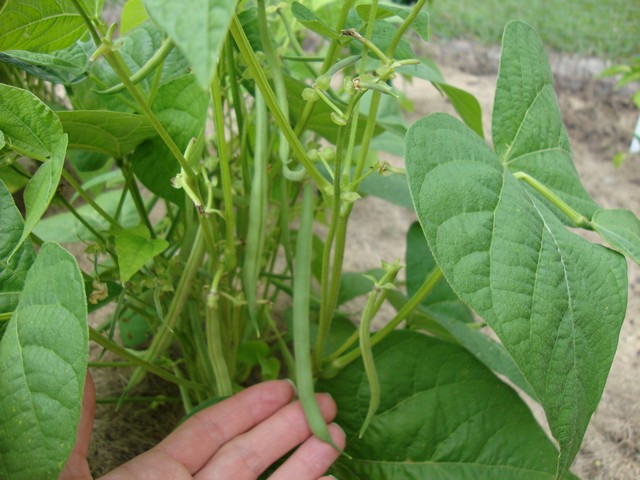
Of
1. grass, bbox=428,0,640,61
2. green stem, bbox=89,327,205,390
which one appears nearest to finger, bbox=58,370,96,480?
green stem, bbox=89,327,205,390

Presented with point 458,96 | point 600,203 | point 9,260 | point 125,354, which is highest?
point 458,96

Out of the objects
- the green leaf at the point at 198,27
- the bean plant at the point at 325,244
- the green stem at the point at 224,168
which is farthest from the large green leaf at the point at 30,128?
the green leaf at the point at 198,27

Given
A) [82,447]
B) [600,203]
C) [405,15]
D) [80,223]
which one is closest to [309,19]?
[405,15]

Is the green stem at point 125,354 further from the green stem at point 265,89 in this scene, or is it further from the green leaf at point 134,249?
the green stem at point 265,89

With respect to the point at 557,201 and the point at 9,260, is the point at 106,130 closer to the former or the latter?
the point at 9,260

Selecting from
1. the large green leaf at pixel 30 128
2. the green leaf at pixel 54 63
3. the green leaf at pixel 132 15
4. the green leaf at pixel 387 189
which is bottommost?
the green leaf at pixel 387 189

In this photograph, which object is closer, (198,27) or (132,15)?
(198,27)

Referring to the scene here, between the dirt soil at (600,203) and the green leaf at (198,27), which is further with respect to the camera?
the dirt soil at (600,203)
